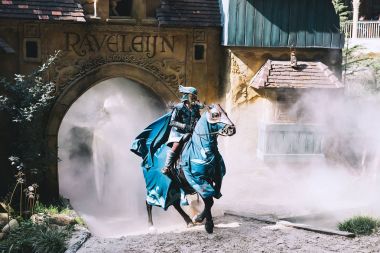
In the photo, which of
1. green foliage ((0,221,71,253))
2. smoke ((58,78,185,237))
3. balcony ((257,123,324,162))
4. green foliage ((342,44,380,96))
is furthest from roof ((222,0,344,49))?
green foliage ((342,44,380,96))

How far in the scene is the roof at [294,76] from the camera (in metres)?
11.6

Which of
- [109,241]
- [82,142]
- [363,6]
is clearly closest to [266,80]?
[109,241]

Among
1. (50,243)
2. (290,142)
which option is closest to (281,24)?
(290,142)

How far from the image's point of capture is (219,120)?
8008mm

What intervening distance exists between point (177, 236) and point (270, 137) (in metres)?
4.17

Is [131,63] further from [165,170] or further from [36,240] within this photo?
[36,240]

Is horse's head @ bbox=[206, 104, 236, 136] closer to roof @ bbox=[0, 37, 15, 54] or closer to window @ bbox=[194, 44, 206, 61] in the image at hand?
window @ bbox=[194, 44, 206, 61]

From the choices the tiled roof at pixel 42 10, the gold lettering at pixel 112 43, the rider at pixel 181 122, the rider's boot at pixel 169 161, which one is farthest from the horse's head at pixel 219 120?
the tiled roof at pixel 42 10

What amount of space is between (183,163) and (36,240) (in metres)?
2.95

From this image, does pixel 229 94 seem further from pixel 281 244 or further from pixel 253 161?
pixel 281 244

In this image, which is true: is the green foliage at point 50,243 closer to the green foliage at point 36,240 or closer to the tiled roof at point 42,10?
the green foliage at point 36,240

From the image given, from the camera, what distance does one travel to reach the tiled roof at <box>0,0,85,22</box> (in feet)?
35.6

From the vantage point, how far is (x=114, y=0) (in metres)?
11.8

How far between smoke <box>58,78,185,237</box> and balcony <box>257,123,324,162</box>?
3234 millimetres
